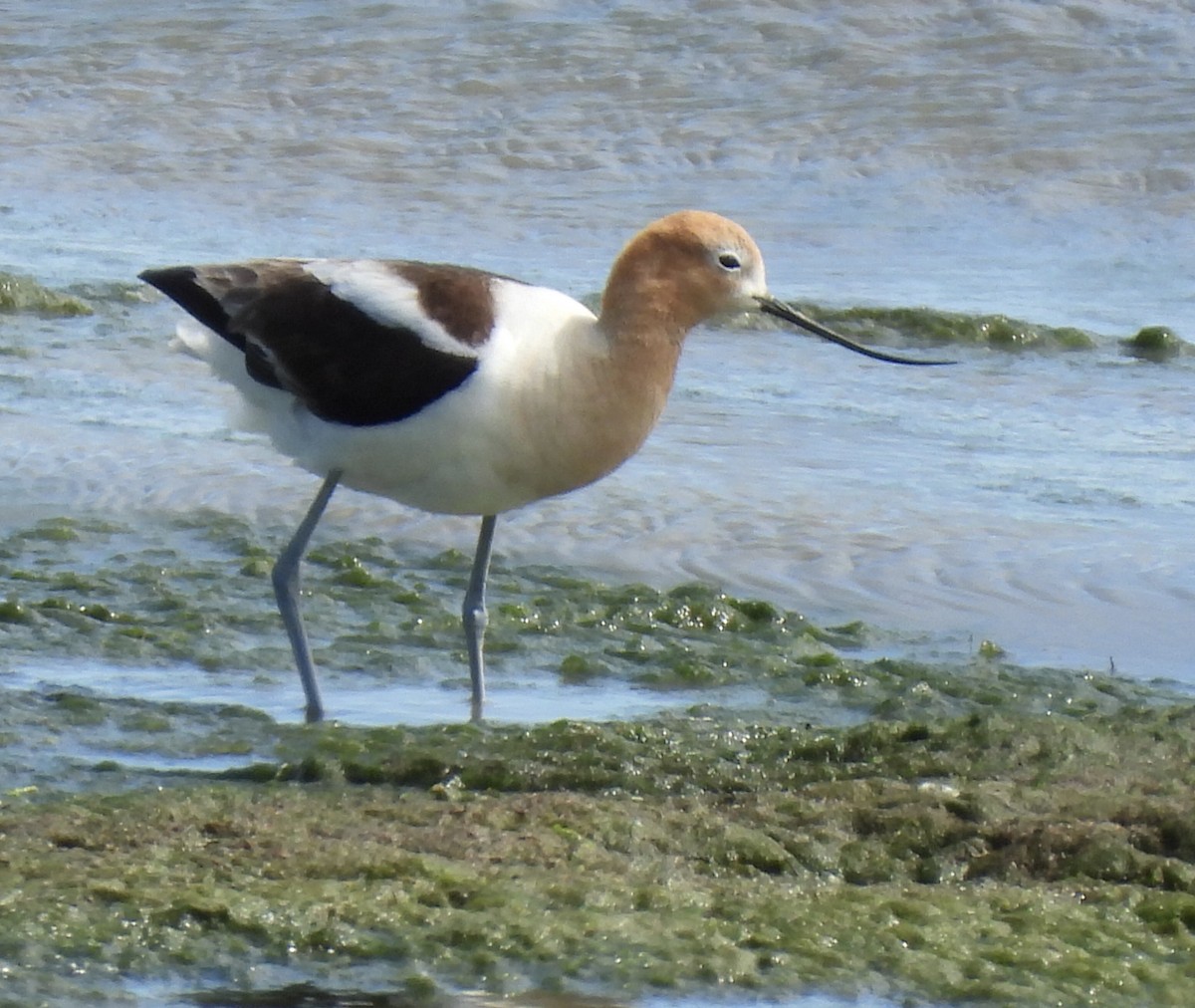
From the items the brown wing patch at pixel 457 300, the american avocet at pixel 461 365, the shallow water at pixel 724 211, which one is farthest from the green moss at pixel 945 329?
the brown wing patch at pixel 457 300

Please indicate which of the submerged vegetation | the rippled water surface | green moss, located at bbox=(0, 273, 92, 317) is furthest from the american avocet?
green moss, located at bbox=(0, 273, 92, 317)

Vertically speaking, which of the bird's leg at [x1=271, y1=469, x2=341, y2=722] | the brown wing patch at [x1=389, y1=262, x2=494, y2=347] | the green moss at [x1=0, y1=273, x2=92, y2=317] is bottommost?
the green moss at [x1=0, y1=273, x2=92, y2=317]

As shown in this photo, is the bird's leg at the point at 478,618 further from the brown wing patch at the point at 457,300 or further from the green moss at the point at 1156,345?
the green moss at the point at 1156,345

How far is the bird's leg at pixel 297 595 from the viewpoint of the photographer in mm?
5020

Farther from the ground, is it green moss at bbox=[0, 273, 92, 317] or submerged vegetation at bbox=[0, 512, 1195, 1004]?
submerged vegetation at bbox=[0, 512, 1195, 1004]

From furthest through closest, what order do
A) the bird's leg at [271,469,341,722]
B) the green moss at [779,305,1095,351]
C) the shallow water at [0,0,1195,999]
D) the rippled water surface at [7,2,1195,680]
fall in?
the green moss at [779,305,1095,351]
the rippled water surface at [7,2,1195,680]
the shallow water at [0,0,1195,999]
the bird's leg at [271,469,341,722]

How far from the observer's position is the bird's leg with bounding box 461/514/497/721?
5.17m

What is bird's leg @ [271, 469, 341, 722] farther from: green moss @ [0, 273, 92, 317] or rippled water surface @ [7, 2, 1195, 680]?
green moss @ [0, 273, 92, 317]

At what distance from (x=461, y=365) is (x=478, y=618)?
612 mm

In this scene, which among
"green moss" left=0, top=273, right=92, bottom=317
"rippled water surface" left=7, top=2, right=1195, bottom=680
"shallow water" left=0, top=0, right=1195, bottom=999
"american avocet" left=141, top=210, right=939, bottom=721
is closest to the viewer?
"american avocet" left=141, top=210, right=939, bottom=721

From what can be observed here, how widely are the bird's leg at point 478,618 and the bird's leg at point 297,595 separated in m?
0.35

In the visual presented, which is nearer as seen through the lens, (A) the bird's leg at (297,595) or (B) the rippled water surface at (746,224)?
(A) the bird's leg at (297,595)

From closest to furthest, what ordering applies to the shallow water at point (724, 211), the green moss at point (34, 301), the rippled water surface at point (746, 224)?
the shallow water at point (724, 211)
the rippled water surface at point (746, 224)
the green moss at point (34, 301)

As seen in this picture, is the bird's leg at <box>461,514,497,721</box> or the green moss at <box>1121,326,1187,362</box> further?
the green moss at <box>1121,326,1187,362</box>
